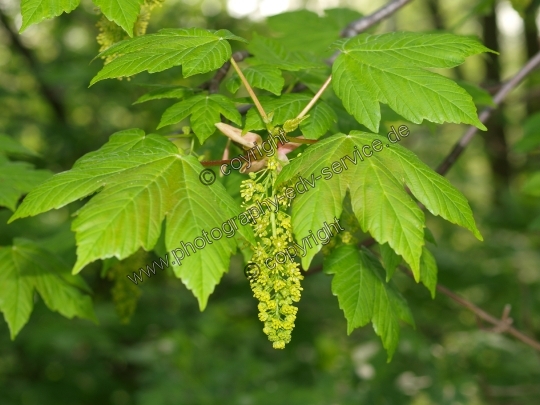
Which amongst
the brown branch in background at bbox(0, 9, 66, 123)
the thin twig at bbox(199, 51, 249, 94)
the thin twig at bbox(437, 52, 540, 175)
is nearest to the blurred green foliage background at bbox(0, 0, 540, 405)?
the brown branch in background at bbox(0, 9, 66, 123)

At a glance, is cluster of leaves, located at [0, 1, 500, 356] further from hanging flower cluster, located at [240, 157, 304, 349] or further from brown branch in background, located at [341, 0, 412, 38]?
brown branch in background, located at [341, 0, 412, 38]

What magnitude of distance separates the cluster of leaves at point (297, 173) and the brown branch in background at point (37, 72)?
15.8ft

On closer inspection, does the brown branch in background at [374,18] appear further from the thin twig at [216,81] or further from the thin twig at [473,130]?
the thin twig at [216,81]

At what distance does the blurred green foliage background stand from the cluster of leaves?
2.16 metres

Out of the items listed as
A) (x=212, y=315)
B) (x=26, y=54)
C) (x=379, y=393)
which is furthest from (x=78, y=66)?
(x=379, y=393)

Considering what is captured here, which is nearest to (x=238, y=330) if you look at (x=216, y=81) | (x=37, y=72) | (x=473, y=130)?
(x=37, y=72)

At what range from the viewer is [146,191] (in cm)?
161

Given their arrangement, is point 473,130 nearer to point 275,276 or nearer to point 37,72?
point 275,276

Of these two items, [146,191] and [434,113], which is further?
[434,113]

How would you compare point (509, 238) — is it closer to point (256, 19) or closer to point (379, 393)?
point (379, 393)

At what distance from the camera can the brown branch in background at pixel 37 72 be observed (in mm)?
6211

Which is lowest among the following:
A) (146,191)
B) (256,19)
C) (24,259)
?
(256,19)

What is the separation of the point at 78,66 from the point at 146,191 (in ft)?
15.3

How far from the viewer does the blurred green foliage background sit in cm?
474
